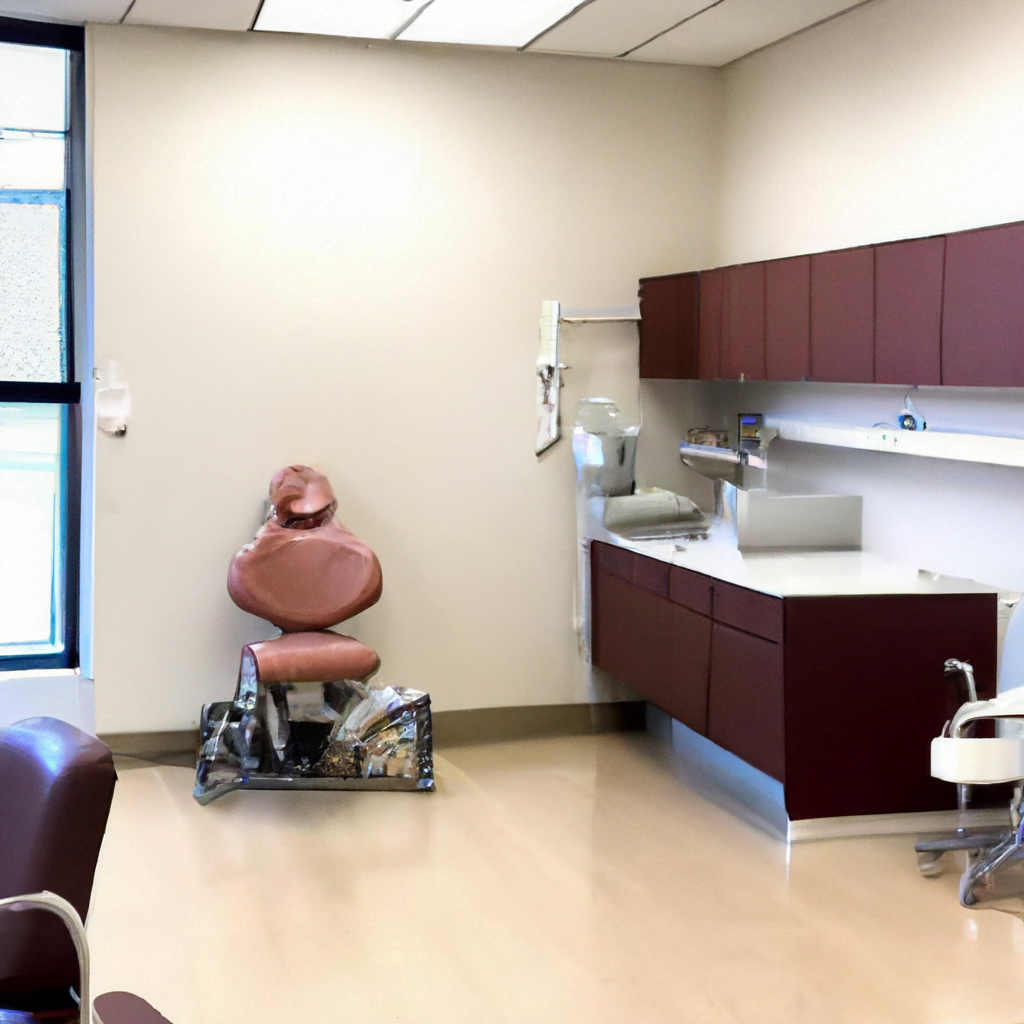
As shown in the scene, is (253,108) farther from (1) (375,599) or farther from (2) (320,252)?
(1) (375,599)

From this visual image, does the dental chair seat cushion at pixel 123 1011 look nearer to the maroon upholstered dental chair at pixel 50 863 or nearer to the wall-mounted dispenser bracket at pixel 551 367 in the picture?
the maroon upholstered dental chair at pixel 50 863

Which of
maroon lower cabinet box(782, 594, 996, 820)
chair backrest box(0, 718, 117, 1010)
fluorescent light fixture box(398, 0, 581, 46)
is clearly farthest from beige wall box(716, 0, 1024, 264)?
chair backrest box(0, 718, 117, 1010)

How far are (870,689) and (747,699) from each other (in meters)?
0.41

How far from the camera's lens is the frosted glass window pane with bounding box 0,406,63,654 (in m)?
4.85

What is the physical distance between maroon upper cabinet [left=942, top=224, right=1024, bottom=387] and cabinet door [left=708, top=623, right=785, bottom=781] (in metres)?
1.05

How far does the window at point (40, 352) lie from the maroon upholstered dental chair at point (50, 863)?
3.16 metres

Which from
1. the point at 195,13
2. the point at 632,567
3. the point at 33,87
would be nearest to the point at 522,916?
the point at 632,567

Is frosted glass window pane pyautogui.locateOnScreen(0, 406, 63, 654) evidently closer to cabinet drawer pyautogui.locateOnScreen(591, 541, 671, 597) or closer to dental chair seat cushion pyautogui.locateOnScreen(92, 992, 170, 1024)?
cabinet drawer pyautogui.locateOnScreen(591, 541, 671, 597)

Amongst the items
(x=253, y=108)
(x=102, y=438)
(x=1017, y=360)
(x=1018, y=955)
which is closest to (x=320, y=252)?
(x=253, y=108)

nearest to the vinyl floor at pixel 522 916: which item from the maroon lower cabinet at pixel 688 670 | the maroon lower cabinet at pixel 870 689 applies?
the maroon lower cabinet at pixel 870 689

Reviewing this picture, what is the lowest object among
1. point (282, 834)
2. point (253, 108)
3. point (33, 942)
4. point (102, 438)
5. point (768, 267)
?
point (282, 834)

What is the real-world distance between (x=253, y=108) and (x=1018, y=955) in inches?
154

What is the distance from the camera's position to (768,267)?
14.6 feet

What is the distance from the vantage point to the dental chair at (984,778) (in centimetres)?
328
